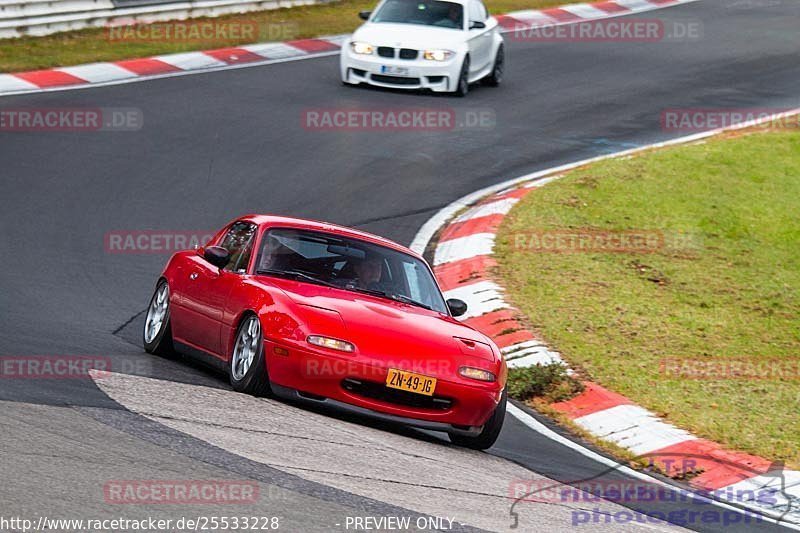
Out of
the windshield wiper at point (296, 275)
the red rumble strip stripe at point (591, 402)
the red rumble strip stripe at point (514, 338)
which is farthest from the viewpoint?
the red rumble strip stripe at point (514, 338)

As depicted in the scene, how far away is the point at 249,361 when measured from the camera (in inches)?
345

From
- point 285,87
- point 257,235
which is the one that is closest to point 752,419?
point 257,235

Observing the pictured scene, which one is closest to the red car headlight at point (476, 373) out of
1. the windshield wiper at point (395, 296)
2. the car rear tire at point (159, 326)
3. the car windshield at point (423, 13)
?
the windshield wiper at point (395, 296)

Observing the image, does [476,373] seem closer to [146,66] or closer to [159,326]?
[159,326]

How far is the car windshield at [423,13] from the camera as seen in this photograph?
841 inches

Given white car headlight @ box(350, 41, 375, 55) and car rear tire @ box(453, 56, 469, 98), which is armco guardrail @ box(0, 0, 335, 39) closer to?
white car headlight @ box(350, 41, 375, 55)

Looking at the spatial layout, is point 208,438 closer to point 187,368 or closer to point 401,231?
point 187,368

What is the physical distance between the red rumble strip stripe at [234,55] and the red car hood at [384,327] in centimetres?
1313

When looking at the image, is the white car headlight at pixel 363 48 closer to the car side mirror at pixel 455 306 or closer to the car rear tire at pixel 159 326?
the car rear tire at pixel 159 326

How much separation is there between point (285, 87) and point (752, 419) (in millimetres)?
11693

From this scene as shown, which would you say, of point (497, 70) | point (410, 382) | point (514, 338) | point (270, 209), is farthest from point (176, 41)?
point (410, 382)

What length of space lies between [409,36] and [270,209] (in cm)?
642

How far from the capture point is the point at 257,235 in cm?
978

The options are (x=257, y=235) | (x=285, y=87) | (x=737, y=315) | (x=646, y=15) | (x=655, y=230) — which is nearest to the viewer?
(x=257, y=235)
